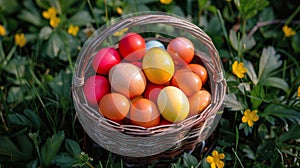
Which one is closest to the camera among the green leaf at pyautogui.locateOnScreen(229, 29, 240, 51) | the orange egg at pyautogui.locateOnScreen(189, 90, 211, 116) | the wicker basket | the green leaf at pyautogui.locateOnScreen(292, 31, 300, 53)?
the wicker basket

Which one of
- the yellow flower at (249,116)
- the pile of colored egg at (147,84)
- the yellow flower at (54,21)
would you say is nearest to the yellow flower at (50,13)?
the yellow flower at (54,21)

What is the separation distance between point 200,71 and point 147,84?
0.18 metres

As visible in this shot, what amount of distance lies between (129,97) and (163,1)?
58cm

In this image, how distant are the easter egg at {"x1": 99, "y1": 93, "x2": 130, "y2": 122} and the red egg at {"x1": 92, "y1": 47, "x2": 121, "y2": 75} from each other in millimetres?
133

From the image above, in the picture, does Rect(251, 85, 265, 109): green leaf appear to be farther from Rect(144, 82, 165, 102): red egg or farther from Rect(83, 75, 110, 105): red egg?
Rect(83, 75, 110, 105): red egg

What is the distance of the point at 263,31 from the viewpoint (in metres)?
1.98

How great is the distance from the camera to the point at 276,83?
1709 millimetres

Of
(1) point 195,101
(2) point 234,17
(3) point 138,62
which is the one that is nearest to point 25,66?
(3) point 138,62

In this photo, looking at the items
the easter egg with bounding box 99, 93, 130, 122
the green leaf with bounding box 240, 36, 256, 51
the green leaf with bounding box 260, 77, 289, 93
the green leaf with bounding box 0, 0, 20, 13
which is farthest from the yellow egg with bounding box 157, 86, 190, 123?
the green leaf with bounding box 0, 0, 20, 13

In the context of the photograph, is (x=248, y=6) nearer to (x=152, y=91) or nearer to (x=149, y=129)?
(x=152, y=91)

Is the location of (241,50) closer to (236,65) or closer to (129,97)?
(236,65)

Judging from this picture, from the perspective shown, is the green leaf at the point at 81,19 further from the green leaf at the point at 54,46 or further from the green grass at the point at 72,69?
the green leaf at the point at 54,46

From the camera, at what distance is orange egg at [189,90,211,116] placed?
1430mm

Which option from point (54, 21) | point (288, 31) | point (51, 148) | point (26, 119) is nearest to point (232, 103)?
point (288, 31)
